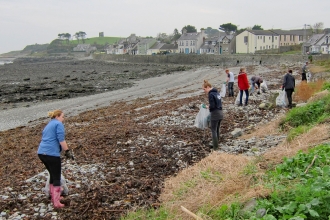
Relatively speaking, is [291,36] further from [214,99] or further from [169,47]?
[214,99]

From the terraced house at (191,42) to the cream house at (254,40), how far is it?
728 inches

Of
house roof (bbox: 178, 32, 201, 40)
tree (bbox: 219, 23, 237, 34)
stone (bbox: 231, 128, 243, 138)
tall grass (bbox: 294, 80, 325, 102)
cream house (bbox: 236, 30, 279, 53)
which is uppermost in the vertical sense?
tree (bbox: 219, 23, 237, 34)

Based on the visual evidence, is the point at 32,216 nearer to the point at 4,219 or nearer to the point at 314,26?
the point at 4,219

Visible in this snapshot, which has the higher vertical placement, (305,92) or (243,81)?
(243,81)

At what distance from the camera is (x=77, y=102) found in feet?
88.2

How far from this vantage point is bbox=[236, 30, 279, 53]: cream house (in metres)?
91.3

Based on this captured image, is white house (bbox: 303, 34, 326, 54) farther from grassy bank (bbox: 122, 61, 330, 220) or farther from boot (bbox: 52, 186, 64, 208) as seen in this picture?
boot (bbox: 52, 186, 64, 208)

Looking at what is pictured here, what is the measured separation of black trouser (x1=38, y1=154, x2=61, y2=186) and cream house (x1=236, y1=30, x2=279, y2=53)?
90.8m

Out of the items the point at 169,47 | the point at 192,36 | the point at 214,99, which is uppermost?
the point at 192,36

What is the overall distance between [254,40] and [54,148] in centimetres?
9115

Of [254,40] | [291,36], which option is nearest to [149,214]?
[254,40]

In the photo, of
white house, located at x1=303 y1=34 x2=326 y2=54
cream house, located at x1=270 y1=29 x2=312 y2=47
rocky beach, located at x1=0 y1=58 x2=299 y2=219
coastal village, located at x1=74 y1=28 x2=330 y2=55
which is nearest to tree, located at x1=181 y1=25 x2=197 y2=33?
coastal village, located at x1=74 y1=28 x2=330 y2=55

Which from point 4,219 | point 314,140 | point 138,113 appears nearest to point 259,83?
point 138,113

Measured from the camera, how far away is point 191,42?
370 ft
